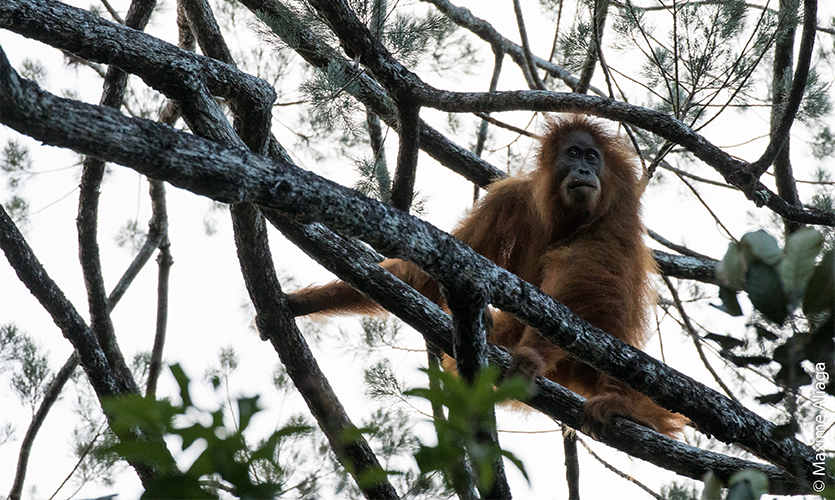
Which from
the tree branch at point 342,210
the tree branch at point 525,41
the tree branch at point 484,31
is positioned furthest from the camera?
the tree branch at point 484,31

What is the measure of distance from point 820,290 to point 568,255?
11.6 feet

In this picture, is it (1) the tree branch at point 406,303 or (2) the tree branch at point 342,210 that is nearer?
(2) the tree branch at point 342,210

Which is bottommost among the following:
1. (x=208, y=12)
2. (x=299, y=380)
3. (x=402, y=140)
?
(x=299, y=380)

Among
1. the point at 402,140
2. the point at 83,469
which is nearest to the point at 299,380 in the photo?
the point at 402,140

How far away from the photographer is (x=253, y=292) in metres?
4.34

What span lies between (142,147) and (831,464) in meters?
1.97

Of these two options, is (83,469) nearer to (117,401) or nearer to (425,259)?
(425,259)

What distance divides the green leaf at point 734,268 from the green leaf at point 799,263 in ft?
0.30

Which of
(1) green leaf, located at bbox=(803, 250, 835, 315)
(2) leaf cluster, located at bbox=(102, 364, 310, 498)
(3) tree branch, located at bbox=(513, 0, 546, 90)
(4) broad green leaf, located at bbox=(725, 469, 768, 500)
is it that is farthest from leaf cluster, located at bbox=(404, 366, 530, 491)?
(3) tree branch, located at bbox=(513, 0, 546, 90)

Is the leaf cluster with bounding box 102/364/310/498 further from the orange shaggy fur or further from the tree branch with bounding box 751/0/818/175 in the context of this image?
the tree branch with bounding box 751/0/818/175

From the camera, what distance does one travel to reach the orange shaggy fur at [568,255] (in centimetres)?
479

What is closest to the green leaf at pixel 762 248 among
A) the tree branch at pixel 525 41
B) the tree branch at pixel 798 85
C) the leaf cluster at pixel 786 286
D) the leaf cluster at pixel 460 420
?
the leaf cluster at pixel 786 286

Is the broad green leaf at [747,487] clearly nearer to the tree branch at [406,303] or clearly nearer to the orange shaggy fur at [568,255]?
the tree branch at [406,303]

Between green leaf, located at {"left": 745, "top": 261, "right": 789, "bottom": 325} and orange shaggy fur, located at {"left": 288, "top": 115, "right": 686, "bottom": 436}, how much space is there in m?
2.44
